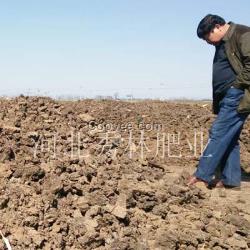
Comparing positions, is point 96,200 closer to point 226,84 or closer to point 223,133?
point 223,133

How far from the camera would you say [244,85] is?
5328mm

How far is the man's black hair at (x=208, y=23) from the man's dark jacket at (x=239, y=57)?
15cm

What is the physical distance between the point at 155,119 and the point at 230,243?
7.66m

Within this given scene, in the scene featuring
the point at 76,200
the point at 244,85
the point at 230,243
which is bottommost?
the point at 230,243

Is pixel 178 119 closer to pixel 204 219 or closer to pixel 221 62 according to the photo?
pixel 221 62

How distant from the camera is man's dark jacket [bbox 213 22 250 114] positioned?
526cm

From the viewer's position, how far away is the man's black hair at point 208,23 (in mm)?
5379

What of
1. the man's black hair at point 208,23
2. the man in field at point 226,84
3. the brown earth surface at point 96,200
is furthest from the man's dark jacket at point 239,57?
the brown earth surface at point 96,200

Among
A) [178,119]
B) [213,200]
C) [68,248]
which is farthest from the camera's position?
[178,119]

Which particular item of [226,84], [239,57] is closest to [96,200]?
[226,84]

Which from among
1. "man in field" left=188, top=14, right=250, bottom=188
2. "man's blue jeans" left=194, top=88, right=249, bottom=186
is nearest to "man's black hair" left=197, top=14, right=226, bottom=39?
"man in field" left=188, top=14, right=250, bottom=188

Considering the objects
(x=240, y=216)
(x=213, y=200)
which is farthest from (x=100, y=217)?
(x=213, y=200)

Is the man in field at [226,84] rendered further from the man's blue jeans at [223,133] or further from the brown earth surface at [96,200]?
the brown earth surface at [96,200]

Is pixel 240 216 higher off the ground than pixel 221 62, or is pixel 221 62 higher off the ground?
pixel 221 62
